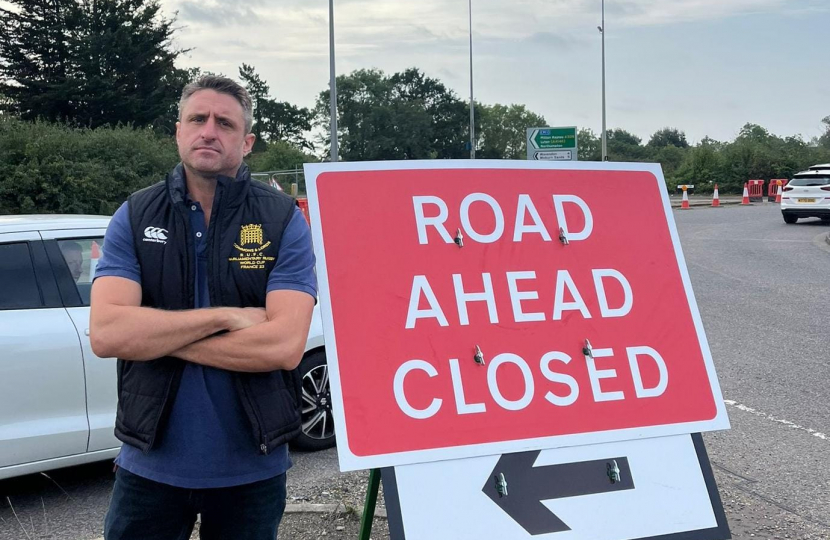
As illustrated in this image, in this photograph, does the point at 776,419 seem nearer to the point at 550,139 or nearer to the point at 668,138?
the point at 550,139

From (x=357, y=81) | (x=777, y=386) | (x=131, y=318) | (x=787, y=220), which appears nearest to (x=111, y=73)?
(x=787, y=220)

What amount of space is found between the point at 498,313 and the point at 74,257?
9.90 ft

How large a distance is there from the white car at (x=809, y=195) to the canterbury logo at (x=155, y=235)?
23.3 metres

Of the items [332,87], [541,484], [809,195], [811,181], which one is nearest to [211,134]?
[541,484]

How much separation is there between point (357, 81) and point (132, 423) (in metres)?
85.2

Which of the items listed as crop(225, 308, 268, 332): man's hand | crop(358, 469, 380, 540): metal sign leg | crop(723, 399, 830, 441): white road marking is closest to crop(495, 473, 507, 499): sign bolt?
crop(358, 469, 380, 540): metal sign leg

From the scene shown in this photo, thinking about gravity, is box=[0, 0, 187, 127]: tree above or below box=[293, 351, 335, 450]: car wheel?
above

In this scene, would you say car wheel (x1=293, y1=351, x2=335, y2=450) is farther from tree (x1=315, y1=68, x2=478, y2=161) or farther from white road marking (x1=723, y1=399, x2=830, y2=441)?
tree (x1=315, y1=68, x2=478, y2=161)

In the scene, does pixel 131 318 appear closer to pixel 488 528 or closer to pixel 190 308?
pixel 190 308

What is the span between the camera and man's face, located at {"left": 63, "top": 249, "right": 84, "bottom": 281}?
4.51m

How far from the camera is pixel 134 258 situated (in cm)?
225

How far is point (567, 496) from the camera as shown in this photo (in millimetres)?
2236

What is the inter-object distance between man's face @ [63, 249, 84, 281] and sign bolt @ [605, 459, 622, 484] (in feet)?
10.7

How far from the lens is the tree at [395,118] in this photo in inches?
3157
